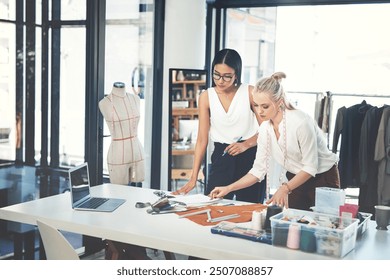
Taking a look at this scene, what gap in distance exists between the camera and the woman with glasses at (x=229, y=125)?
3504mm

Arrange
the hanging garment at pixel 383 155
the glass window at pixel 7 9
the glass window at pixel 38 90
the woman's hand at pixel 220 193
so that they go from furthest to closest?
the hanging garment at pixel 383 155 < the glass window at pixel 38 90 < the glass window at pixel 7 9 < the woman's hand at pixel 220 193

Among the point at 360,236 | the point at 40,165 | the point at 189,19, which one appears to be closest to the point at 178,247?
the point at 360,236

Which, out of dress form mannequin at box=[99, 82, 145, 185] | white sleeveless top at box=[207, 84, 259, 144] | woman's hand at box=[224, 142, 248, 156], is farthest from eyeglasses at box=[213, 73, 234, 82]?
dress form mannequin at box=[99, 82, 145, 185]

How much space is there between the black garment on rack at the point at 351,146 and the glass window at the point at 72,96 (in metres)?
2.10

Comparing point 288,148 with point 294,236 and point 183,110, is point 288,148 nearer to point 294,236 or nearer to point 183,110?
point 294,236

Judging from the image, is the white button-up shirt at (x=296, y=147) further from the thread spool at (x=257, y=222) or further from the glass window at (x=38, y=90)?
the glass window at (x=38, y=90)

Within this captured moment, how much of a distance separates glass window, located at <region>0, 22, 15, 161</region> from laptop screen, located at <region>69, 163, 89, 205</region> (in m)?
0.71

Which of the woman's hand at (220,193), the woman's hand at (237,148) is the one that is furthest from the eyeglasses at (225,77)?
the woman's hand at (220,193)

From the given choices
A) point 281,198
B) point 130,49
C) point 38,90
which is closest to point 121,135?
point 38,90

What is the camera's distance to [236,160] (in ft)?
11.9

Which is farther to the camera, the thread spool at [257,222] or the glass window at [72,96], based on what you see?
the glass window at [72,96]

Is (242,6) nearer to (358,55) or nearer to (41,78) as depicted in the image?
(358,55)

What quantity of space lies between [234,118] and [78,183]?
1.10 meters

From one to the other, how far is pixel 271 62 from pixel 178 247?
356 centimetres
